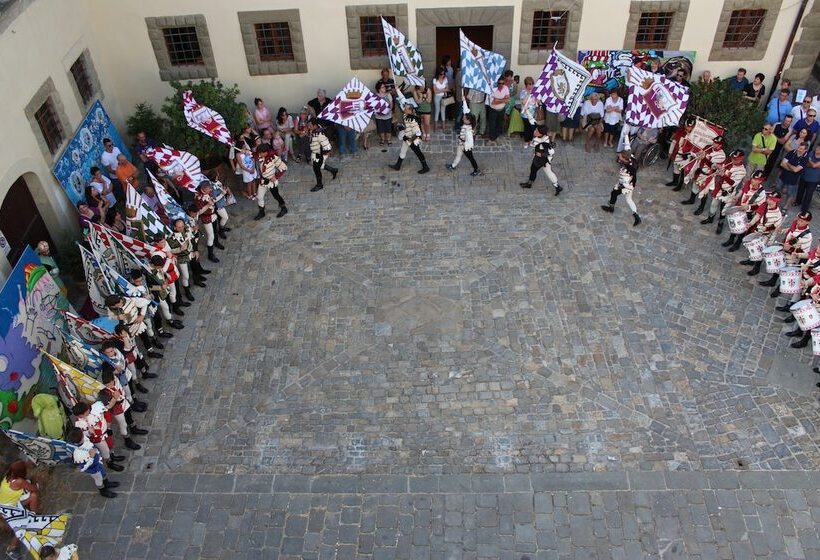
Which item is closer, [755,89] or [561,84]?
[561,84]

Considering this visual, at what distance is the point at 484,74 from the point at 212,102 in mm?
6345

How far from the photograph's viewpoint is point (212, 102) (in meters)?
16.8

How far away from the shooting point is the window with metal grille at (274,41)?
1766 cm

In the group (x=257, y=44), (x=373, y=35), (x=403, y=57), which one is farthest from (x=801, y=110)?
(x=257, y=44)

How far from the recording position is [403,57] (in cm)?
1745

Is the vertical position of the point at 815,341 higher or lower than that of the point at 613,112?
lower

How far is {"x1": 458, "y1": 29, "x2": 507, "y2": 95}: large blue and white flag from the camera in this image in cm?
1672

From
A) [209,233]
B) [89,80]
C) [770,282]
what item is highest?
[89,80]

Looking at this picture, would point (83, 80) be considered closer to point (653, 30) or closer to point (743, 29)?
point (653, 30)

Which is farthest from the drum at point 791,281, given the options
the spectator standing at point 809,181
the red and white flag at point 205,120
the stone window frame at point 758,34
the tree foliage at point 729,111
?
the red and white flag at point 205,120

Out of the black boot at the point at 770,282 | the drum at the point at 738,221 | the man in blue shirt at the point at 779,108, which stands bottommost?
the black boot at the point at 770,282

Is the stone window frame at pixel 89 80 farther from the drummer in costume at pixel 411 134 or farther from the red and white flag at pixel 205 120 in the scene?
the drummer in costume at pixel 411 134

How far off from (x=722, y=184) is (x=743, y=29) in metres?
5.20

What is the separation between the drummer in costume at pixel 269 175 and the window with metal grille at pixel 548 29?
7099mm
